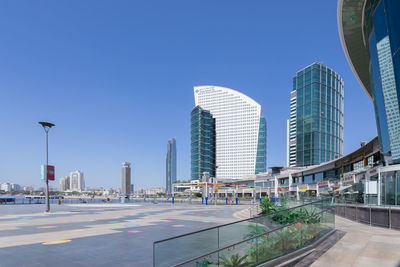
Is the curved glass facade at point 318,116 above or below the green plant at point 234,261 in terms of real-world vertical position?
above

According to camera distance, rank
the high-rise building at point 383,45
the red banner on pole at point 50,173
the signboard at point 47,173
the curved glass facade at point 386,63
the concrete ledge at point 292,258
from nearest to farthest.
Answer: the concrete ledge at point 292,258 → the curved glass facade at point 386,63 → the high-rise building at point 383,45 → the signboard at point 47,173 → the red banner on pole at point 50,173

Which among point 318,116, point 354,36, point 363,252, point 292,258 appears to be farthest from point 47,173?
point 318,116

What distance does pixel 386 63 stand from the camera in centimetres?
2711

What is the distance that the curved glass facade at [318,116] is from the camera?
162 m

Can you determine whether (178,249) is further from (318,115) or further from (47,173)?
(318,115)

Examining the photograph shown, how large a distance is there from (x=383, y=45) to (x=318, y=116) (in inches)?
5804

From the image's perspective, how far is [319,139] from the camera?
531 feet

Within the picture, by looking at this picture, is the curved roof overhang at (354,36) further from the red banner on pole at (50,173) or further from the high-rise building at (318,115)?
the high-rise building at (318,115)

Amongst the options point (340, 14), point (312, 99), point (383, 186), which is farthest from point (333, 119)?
point (383, 186)

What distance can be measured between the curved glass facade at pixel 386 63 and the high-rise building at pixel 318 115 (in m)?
138

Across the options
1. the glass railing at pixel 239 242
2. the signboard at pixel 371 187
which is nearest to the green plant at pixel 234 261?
the glass railing at pixel 239 242

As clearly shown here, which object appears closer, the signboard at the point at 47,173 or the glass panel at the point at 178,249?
the glass panel at the point at 178,249

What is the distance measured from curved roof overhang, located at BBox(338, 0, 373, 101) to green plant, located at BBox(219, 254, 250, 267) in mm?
33882

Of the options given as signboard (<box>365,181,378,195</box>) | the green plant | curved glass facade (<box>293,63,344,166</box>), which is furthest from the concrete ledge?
curved glass facade (<box>293,63,344,166</box>)
